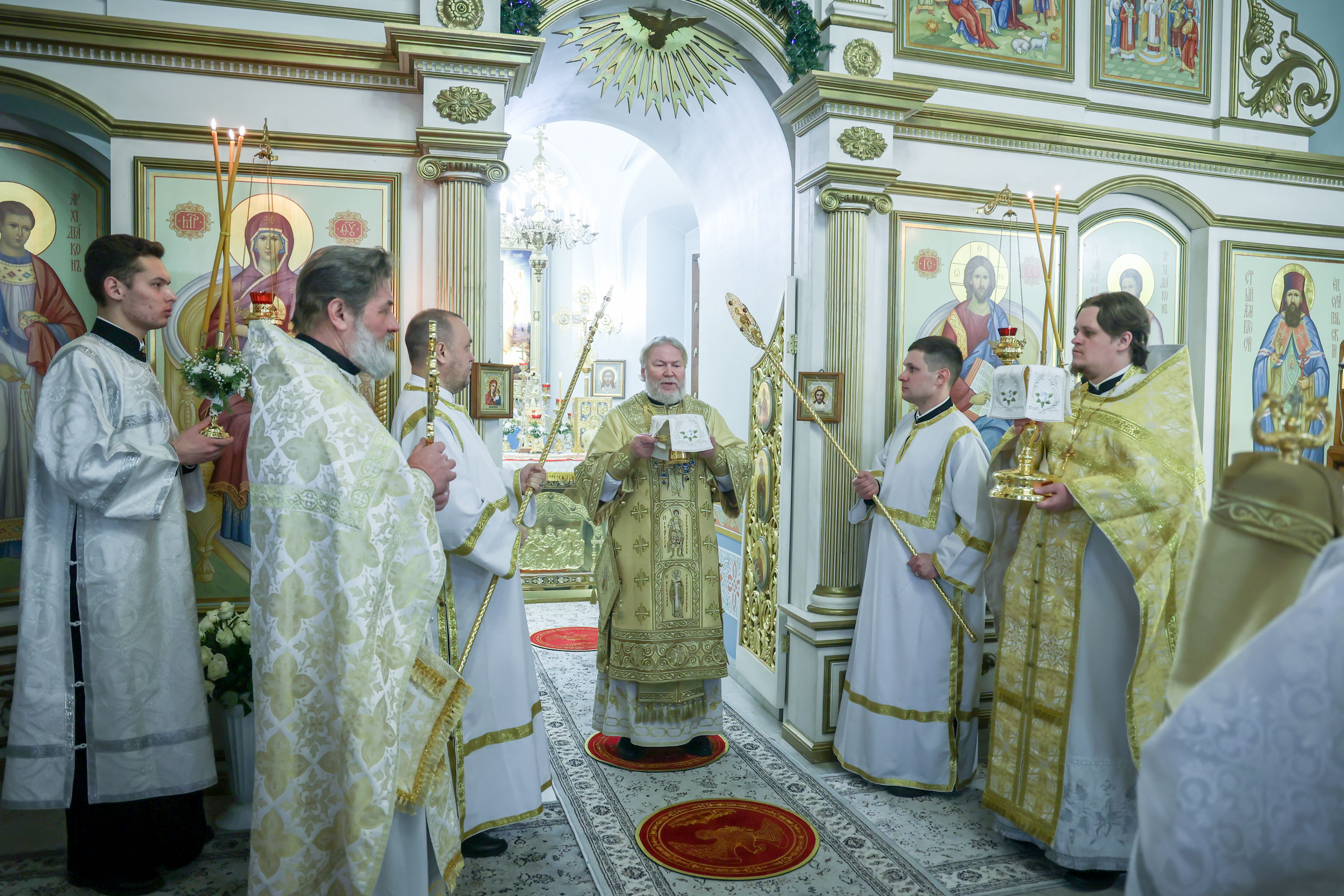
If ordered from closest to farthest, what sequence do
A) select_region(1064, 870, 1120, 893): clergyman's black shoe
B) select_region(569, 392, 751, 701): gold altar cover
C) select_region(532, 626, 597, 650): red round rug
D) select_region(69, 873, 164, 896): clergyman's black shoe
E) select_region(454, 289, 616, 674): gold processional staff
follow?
select_region(454, 289, 616, 674): gold processional staff
select_region(69, 873, 164, 896): clergyman's black shoe
select_region(1064, 870, 1120, 893): clergyman's black shoe
select_region(569, 392, 751, 701): gold altar cover
select_region(532, 626, 597, 650): red round rug

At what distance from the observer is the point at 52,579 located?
3.00 meters

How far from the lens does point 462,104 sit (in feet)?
12.6

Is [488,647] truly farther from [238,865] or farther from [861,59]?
[861,59]

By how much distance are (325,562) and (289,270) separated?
229cm

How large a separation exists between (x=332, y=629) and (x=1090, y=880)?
116 inches

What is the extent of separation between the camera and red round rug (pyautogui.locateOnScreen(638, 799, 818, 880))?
3359mm

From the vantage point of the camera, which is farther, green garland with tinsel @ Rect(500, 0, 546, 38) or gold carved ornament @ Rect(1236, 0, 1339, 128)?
gold carved ornament @ Rect(1236, 0, 1339, 128)

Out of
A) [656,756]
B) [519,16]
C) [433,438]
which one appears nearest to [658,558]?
[656,756]

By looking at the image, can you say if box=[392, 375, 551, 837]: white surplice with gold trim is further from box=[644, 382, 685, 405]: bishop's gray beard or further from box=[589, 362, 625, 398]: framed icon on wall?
box=[589, 362, 625, 398]: framed icon on wall

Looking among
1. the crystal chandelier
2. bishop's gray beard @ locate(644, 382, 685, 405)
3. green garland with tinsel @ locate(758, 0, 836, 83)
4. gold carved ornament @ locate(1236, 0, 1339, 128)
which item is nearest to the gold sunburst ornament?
green garland with tinsel @ locate(758, 0, 836, 83)

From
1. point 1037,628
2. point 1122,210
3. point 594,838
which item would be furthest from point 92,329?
point 1122,210

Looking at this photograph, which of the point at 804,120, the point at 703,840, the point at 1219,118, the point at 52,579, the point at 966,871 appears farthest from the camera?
the point at 1219,118

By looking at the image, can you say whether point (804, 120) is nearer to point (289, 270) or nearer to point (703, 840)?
point (289, 270)

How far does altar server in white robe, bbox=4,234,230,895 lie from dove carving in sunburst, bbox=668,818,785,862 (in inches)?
74.9
